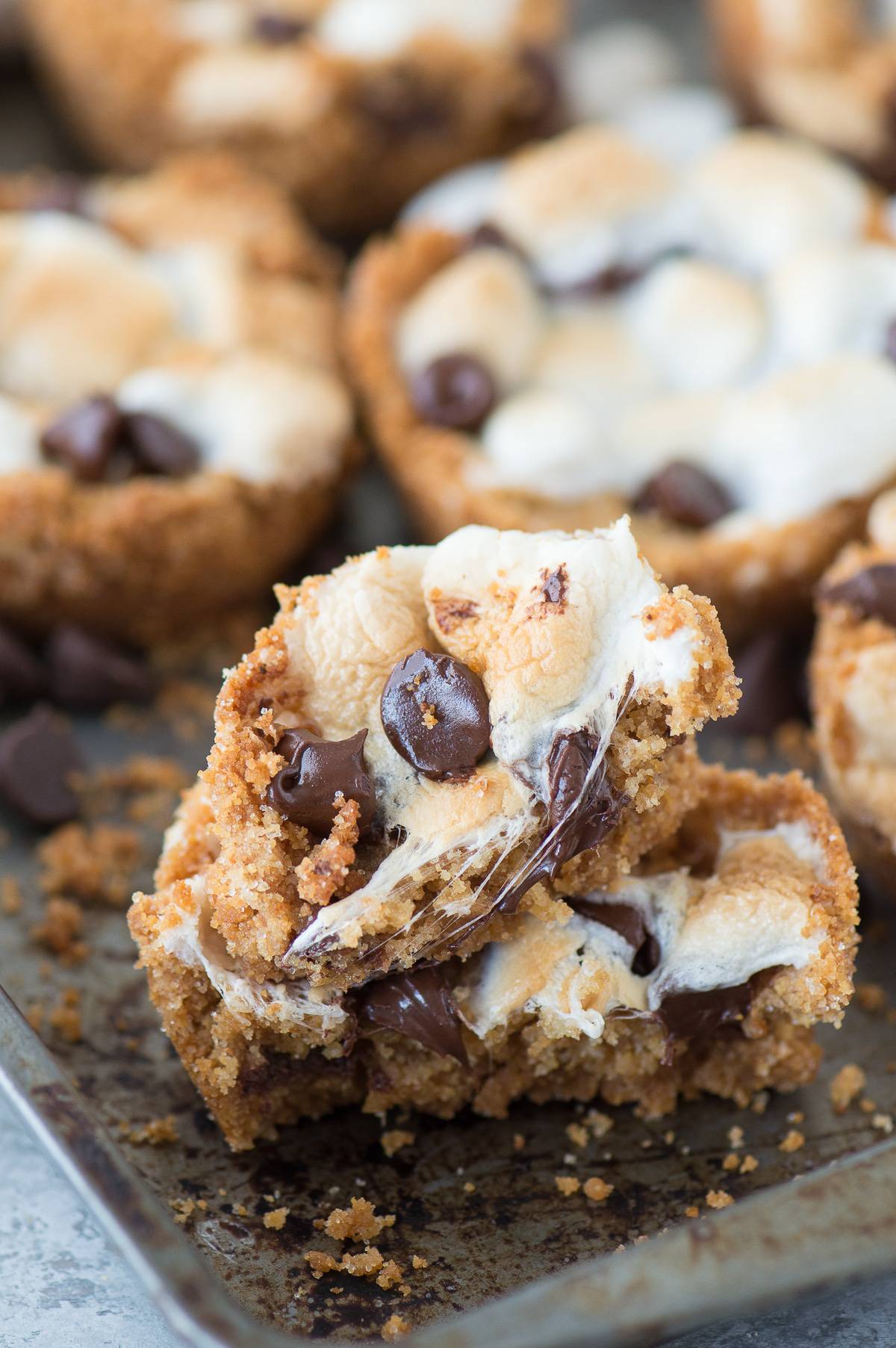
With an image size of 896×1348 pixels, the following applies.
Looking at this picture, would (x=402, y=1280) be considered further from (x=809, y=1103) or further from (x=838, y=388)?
(x=838, y=388)

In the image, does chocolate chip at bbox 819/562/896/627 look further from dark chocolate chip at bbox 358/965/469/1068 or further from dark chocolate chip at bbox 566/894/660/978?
dark chocolate chip at bbox 358/965/469/1068

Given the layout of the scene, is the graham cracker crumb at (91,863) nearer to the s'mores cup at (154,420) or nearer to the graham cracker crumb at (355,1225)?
the s'mores cup at (154,420)

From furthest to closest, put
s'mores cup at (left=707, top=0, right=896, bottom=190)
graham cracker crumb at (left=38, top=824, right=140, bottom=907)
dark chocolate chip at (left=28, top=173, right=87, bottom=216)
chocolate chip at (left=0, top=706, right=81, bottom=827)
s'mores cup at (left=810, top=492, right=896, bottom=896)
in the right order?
s'mores cup at (left=707, top=0, right=896, bottom=190)
dark chocolate chip at (left=28, top=173, right=87, bottom=216)
chocolate chip at (left=0, top=706, right=81, bottom=827)
graham cracker crumb at (left=38, top=824, right=140, bottom=907)
s'mores cup at (left=810, top=492, right=896, bottom=896)

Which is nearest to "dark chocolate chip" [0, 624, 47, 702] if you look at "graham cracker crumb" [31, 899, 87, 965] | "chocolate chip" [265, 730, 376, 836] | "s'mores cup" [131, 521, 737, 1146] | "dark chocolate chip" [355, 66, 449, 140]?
"graham cracker crumb" [31, 899, 87, 965]

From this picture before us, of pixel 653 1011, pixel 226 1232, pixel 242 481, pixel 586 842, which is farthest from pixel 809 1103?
pixel 242 481

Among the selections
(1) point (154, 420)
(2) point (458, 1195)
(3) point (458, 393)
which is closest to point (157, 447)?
(1) point (154, 420)

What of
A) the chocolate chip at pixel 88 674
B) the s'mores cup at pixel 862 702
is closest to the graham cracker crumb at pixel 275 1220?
the s'mores cup at pixel 862 702
